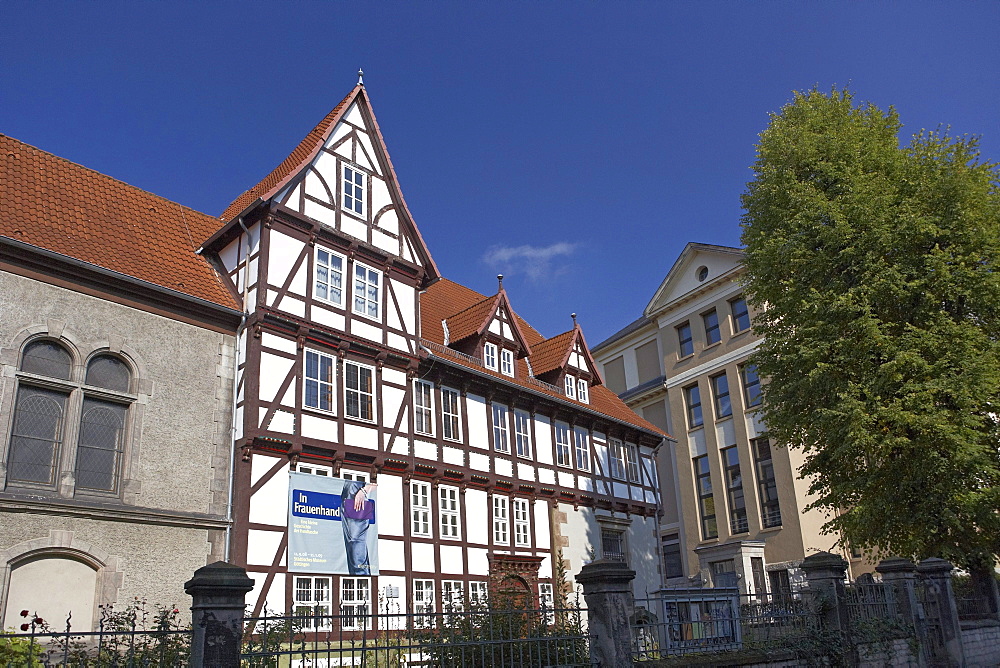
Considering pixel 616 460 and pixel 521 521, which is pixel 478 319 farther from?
pixel 616 460

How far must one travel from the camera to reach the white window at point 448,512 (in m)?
20.6

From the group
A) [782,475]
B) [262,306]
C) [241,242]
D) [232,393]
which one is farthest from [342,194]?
[782,475]

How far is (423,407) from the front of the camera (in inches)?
834

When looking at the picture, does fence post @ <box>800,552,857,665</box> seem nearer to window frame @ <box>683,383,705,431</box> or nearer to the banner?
the banner

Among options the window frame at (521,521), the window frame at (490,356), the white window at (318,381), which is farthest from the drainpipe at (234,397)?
the window frame at (521,521)

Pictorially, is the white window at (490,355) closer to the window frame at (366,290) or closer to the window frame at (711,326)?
the window frame at (366,290)

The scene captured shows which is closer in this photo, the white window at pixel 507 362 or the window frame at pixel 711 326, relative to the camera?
the white window at pixel 507 362

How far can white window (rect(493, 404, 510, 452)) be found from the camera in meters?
23.1

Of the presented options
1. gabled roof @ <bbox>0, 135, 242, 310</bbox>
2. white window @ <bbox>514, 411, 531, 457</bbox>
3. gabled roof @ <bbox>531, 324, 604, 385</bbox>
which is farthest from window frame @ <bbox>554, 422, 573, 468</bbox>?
gabled roof @ <bbox>0, 135, 242, 310</bbox>

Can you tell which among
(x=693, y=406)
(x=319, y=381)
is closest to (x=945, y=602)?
(x=319, y=381)

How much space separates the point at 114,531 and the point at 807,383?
14.3 m

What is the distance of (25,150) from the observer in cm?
1758

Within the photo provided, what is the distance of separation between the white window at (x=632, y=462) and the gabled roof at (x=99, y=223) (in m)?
15.4

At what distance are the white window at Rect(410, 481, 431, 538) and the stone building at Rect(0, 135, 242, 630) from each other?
5.00 meters
